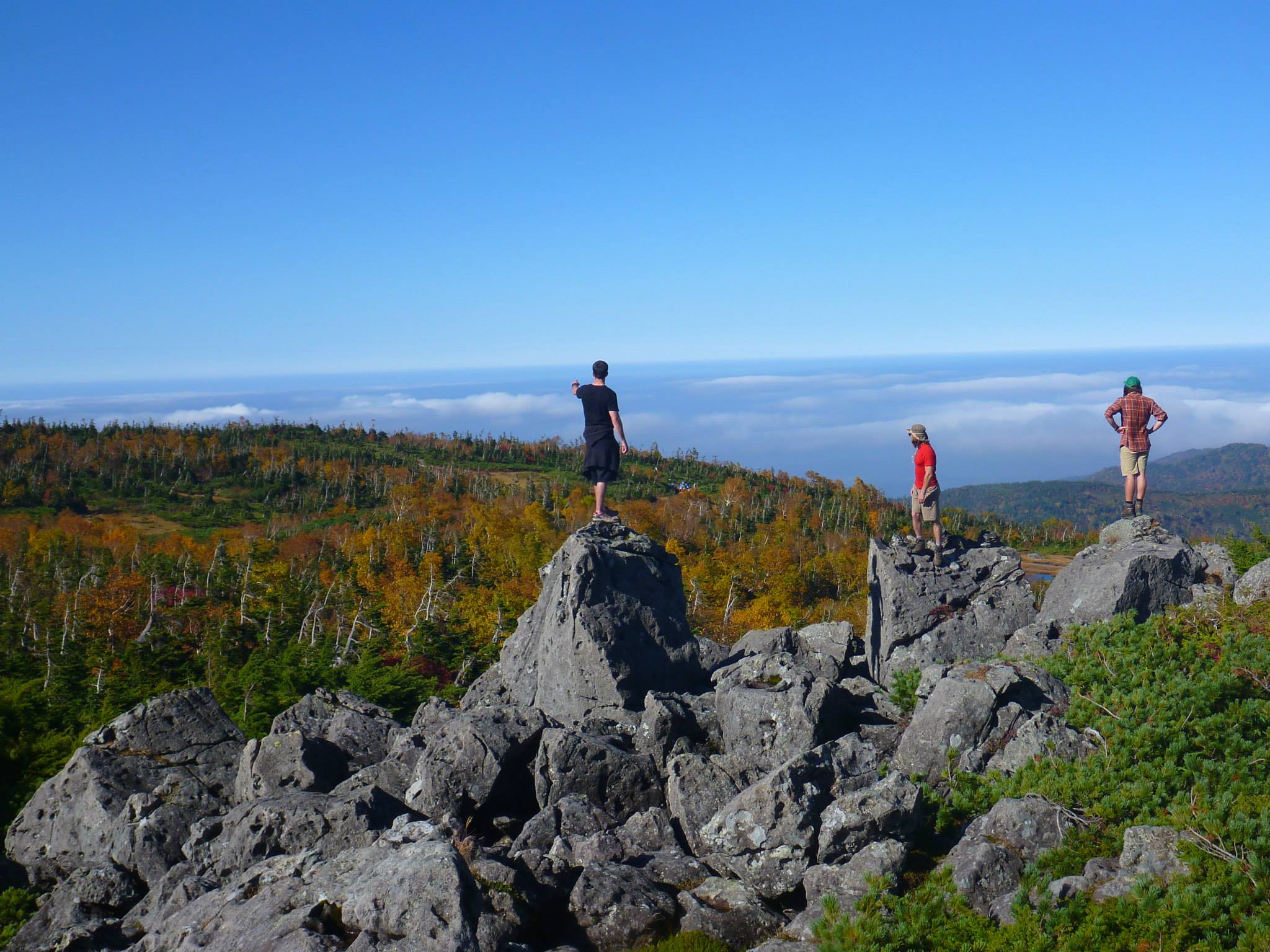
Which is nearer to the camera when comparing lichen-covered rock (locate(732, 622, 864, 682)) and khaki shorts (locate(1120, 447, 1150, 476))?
khaki shorts (locate(1120, 447, 1150, 476))

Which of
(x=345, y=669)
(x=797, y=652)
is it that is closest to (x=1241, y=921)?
(x=797, y=652)

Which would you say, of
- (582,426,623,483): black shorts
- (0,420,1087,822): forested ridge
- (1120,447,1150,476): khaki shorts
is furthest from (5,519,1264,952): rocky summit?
(0,420,1087,822): forested ridge

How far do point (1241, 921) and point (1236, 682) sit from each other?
5639 mm

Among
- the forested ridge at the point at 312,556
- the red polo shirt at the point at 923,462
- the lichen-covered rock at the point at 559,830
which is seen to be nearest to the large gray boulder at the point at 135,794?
the forested ridge at the point at 312,556

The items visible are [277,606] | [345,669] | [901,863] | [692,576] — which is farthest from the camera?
[692,576]

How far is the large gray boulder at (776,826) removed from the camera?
12547 millimetres

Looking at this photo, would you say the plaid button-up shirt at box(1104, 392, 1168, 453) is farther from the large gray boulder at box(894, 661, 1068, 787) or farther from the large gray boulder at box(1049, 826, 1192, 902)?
the large gray boulder at box(1049, 826, 1192, 902)

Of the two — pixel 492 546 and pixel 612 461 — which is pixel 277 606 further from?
pixel 612 461

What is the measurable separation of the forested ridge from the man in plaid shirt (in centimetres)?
1971

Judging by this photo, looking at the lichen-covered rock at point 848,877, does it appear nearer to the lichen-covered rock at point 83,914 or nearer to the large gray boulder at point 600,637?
the large gray boulder at point 600,637

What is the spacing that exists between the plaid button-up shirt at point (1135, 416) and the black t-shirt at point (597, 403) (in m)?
12.3

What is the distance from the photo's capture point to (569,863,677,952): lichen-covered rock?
1183 centimetres

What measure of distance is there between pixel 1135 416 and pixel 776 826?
1424 centimetres

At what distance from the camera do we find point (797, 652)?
2206cm
